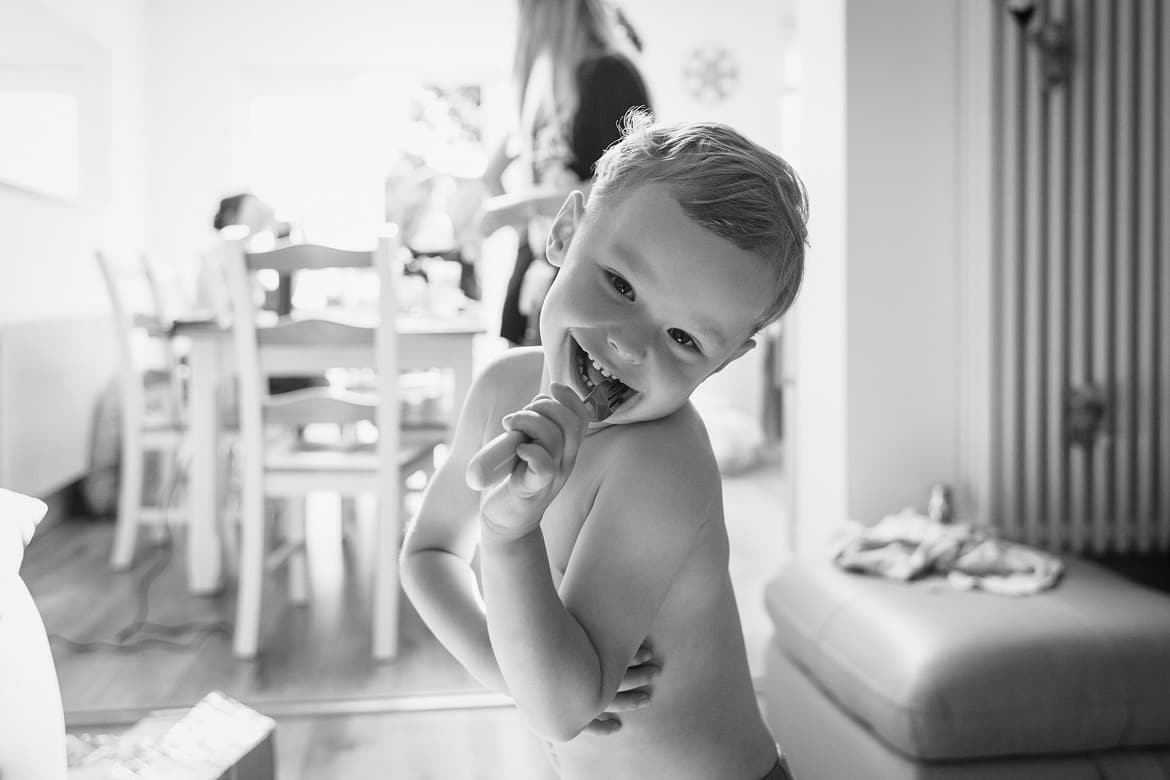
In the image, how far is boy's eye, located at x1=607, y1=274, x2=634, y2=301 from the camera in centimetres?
60

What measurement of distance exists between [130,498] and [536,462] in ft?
9.70

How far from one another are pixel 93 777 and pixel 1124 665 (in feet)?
4.16

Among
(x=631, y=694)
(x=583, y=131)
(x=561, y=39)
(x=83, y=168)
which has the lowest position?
(x=631, y=694)

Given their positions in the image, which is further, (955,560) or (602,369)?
(955,560)

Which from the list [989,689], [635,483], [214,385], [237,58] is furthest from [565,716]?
[237,58]

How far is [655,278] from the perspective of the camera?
0.59 m

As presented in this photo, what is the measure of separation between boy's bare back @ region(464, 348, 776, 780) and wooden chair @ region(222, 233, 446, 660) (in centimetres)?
162

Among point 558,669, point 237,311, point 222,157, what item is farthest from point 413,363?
point 222,157

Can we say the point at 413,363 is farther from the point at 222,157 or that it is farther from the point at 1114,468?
the point at 222,157

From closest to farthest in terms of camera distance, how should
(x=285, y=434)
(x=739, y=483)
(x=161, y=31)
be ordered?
(x=285, y=434)
(x=739, y=483)
(x=161, y=31)

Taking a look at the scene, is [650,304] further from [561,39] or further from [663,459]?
[561,39]

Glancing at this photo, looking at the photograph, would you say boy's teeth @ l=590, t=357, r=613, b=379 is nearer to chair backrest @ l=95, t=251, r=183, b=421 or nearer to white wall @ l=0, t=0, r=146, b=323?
chair backrest @ l=95, t=251, r=183, b=421

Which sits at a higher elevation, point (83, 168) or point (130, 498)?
point (83, 168)

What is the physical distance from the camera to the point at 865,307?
2330 millimetres
